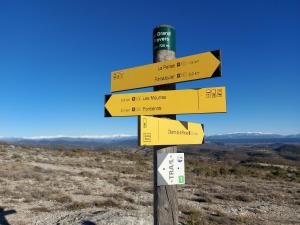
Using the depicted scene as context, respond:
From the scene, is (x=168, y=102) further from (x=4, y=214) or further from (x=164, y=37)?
(x=4, y=214)

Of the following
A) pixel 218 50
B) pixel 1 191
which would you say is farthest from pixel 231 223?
pixel 1 191

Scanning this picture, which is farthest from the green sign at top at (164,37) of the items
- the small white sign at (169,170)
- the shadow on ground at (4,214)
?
the shadow on ground at (4,214)

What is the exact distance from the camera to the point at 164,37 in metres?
4.88

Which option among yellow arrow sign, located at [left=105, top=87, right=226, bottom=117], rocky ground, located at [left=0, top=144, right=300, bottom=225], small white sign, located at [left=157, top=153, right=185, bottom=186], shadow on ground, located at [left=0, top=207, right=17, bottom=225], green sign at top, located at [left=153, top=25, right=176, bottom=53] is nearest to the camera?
yellow arrow sign, located at [left=105, top=87, right=226, bottom=117]

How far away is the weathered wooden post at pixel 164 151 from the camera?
4594 millimetres

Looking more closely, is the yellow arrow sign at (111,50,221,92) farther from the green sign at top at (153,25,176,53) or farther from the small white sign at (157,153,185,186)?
the small white sign at (157,153,185,186)

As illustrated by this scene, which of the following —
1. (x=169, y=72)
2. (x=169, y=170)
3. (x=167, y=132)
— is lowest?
(x=169, y=170)

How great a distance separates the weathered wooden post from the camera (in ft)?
15.1

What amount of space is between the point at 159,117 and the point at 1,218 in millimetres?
7697

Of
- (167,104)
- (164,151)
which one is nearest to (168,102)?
(167,104)

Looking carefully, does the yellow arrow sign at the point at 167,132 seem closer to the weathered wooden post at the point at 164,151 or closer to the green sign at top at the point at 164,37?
the weathered wooden post at the point at 164,151

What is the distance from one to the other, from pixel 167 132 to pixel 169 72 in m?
0.90

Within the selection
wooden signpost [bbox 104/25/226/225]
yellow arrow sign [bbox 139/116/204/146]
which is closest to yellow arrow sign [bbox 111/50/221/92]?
wooden signpost [bbox 104/25/226/225]

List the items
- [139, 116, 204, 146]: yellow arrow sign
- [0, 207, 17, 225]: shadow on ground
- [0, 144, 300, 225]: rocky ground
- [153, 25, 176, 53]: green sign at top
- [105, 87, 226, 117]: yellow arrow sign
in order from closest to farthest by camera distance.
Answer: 1. [139, 116, 204, 146]: yellow arrow sign
2. [105, 87, 226, 117]: yellow arrow sign
3. [153, 25, 176, 53]: green sign at top
4. [0, 207, 17, 225]: shadow on ground
5. [0, 144, 300, 225]: rocky ground
